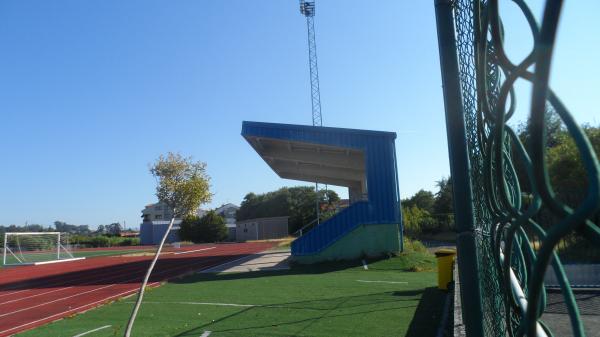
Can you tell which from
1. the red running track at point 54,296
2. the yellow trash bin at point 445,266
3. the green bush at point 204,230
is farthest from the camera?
the green bush at point 204,230

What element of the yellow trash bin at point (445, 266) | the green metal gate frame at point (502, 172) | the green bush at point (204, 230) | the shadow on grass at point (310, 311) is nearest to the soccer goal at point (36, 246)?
the green bush at point (204, 230)

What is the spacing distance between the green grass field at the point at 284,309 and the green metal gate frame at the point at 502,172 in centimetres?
486

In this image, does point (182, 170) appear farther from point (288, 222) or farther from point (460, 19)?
point (288, 222)

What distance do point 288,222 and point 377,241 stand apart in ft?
156

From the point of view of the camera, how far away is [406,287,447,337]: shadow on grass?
7448mm

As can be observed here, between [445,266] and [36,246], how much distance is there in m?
42.9

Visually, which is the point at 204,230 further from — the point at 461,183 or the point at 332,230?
the point at 461,183

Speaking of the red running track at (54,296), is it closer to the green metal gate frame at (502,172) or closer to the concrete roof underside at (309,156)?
the concrete roof underside at (309,156)

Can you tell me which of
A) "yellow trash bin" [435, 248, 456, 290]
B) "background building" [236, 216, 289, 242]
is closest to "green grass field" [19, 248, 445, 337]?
"yellow trash bin" [435, 248, 456, 290]

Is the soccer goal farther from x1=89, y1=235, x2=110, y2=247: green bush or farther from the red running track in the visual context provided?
x1=89, y1=235, x2=110, y2=247: green bush

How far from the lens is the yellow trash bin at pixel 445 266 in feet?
35.8

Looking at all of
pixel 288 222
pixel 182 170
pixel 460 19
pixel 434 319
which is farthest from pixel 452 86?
pixel 288 222

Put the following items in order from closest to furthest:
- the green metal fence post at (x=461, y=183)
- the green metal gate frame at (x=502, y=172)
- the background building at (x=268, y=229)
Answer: the green metal gate frame at (x=502, y=172)
the green metal fence post at (x=461, y=183)
the background building at (x=268, y=229)

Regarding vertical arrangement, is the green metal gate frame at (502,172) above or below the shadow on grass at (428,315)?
above
